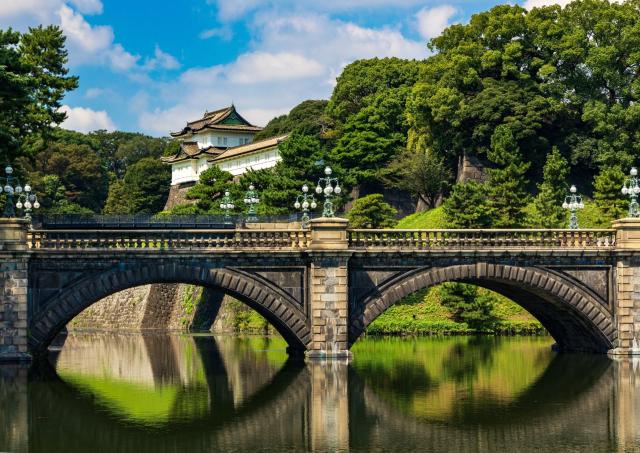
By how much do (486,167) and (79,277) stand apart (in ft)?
155

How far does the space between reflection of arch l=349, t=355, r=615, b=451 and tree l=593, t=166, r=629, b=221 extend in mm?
31278

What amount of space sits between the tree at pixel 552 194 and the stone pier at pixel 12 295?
124 feet

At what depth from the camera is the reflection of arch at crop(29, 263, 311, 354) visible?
152ft

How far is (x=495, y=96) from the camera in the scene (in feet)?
273

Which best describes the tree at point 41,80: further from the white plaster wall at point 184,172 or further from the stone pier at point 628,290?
the white plaster wall at point 184,172

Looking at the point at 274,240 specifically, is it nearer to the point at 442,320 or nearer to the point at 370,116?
the point at 442,320

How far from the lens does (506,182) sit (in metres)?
78.3

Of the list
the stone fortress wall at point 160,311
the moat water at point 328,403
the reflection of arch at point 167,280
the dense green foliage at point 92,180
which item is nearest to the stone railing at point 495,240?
the reflection of arch at point 167,280

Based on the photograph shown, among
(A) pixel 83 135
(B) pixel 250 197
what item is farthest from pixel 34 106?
(A) pixel 83 135

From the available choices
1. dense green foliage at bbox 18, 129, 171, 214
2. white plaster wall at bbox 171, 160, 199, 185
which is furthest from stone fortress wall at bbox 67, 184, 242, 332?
white plaster wall at bbox 171, 160, 199, 185

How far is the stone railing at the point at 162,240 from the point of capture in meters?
46.9

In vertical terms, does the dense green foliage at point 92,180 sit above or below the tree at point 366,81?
below

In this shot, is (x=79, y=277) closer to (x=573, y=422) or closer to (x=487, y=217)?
(x=573, y=422)

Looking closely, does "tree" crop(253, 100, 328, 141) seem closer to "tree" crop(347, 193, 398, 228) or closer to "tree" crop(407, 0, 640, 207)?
"tree" crop(407, 0, 640, 207)
